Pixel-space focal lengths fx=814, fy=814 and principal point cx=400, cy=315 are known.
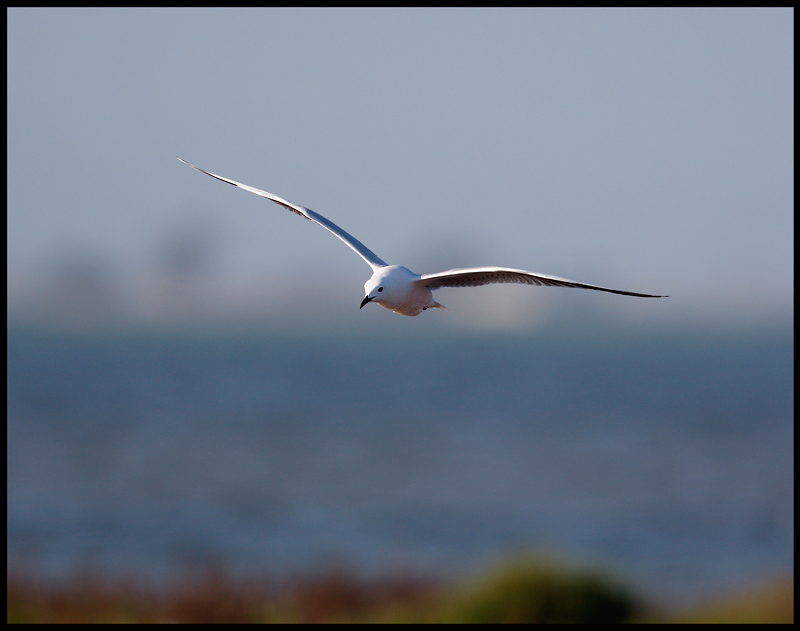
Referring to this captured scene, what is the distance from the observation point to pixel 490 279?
12.7 ft

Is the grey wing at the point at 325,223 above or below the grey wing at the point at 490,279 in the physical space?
above

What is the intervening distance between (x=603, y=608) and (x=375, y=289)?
37.8ft

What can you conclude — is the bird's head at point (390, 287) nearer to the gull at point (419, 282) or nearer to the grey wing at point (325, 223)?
the gull at point (419, 282)

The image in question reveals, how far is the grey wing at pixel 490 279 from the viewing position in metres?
3.30

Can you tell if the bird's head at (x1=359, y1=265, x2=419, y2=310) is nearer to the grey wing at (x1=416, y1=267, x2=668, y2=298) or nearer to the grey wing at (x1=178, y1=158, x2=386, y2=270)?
the grey wing at (x1=416, y1=267, x2=668, y2=298)

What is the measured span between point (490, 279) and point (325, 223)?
1.24 meters

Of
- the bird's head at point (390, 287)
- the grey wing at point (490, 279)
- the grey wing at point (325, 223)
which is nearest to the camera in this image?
the grey wing at point (490, 279)

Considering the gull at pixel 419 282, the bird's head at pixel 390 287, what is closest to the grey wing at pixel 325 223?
the gull at pixel 419 282

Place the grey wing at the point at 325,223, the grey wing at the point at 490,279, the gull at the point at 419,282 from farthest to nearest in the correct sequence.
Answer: the grey wing at the point at 325,223, the gull at the point at 419,282, the grey wing at the point at 490,279

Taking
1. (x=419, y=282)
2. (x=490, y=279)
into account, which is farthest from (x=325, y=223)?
(x=490, y=279)

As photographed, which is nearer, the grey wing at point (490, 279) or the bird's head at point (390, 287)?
the grey wing at point (490, 279)

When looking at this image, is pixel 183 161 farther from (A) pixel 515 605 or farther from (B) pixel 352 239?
(A) pixel 515 605

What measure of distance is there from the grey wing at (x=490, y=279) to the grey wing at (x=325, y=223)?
0.42 m

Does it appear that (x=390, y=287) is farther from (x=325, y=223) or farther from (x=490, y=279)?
(x=325, y=223)
